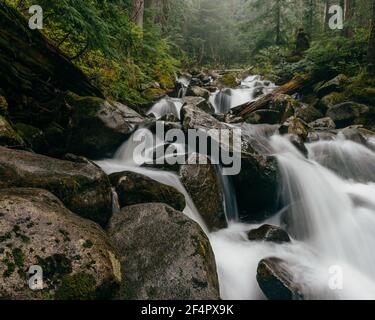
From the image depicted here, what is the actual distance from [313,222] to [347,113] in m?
5.84

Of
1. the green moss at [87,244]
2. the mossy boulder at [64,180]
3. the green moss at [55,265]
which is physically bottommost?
the green moss at [55,265]

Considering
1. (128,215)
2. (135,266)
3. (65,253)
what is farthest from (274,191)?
(65,253)

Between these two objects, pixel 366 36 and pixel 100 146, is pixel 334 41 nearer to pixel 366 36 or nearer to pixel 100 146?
pixel 366 36

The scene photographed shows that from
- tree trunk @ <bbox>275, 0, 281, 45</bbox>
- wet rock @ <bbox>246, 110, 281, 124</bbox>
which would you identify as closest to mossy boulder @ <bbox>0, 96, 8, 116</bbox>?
wet rock @ <bbox>246, 110, 281, 124</bbox>

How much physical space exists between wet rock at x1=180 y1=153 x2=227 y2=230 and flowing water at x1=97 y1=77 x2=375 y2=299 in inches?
5.2

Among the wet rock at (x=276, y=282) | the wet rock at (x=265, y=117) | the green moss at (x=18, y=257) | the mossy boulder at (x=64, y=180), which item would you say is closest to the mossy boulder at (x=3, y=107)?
the mossy boulder at (x=64, y=180)

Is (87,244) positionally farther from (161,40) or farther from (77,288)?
(161,40)

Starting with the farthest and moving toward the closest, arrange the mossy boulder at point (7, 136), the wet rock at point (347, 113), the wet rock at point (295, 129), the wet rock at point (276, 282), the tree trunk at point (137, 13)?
the tree trunk at point (137, 13) < the wet rock at point (347, 113) < the wet rock at point (295, 129) < the mossy boulder at point (7, 136) < the wet rock at point (276, 282)

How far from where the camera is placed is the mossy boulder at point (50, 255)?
7.96ft

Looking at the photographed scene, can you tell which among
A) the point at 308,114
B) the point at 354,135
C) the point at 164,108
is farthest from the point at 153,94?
the point at 354,135

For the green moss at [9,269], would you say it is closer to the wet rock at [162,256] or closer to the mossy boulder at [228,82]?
the wet rock at [162,256]

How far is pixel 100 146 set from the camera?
660 cm
